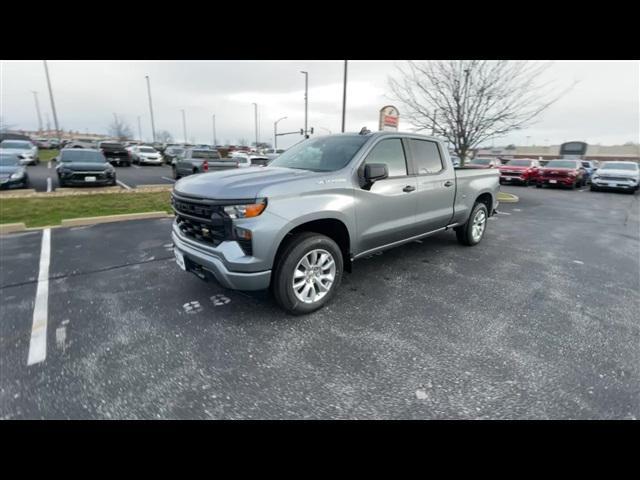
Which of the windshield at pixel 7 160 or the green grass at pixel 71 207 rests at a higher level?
the windshield at pixel 7 160

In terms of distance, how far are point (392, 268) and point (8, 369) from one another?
421 cm

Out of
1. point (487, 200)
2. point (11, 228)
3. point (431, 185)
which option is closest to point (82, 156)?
point (11, 228)

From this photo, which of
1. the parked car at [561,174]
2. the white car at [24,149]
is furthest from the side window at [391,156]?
the white car at [24,149]

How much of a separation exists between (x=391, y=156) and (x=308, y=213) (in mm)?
1604

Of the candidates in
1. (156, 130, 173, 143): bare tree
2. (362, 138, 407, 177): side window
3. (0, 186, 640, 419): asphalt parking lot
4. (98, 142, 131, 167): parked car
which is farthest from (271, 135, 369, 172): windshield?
(156, 130, 173, 143): bare tree

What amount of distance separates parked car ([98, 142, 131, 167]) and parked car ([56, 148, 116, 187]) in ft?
38.0

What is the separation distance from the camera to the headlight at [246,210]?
2.82m

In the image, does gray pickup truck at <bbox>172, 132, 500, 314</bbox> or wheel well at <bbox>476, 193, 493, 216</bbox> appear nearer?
gray pickup truck at <bbox>172, 132, 500, 314</bbox>

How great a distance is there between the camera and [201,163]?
13281 millimetres

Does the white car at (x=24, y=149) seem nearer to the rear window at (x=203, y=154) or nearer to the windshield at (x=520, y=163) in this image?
the rear window at (x=203, y=154)

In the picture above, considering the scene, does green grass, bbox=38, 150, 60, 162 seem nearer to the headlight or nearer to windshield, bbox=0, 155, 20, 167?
windshield, bbox=0, 155, 20, 167

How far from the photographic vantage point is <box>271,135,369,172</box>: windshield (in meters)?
3.69

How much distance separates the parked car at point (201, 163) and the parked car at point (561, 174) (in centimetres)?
1605
